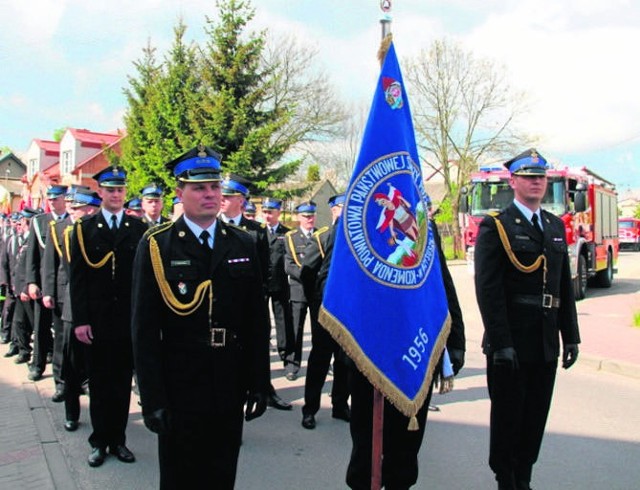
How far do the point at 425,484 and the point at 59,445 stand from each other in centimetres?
305

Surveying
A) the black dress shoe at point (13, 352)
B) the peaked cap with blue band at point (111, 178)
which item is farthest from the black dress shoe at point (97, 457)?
the black dress shoe at point (13, 352)

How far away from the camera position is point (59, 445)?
5230 mm

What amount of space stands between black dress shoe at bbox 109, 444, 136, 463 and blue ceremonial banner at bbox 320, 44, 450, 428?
97.3 inches

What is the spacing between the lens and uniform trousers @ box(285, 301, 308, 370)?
7652 millimetres

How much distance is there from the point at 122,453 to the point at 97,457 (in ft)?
0.64

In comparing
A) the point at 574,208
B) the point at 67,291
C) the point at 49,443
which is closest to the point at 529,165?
the point at 67,291

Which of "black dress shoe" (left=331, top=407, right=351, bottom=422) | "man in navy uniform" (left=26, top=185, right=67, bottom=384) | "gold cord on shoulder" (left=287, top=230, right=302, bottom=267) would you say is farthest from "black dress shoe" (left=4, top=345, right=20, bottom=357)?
"black dress shoe" (left=331, top=407, right=351, bottom=422)

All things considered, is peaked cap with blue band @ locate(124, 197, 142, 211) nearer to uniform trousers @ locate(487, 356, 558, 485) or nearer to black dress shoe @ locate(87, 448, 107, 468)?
black dress shoe @ locate(87, 448, 107, 468)

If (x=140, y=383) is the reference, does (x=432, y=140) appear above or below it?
above

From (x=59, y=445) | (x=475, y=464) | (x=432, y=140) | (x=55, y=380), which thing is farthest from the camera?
(x=432, y=140)

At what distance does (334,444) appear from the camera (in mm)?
5328

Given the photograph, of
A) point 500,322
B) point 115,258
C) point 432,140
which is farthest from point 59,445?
point 432,140

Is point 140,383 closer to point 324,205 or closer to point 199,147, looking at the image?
point 199,147

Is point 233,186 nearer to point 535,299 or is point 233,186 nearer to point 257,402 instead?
point 535,299
